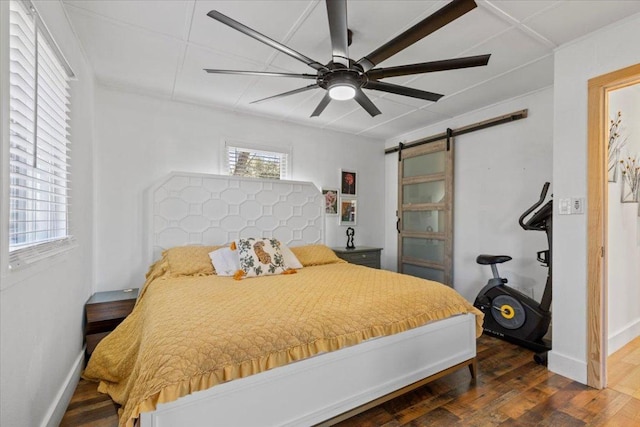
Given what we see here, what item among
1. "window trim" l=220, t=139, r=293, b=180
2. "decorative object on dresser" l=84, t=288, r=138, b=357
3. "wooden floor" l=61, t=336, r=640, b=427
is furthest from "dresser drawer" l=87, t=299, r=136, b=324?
"window trim" l=220, t=139, r=293, b=180

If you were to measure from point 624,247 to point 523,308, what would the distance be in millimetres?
1205

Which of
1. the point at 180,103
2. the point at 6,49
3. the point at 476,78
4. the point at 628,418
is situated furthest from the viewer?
the point at 180,103

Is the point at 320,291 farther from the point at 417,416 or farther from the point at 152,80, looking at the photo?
the point at 152,80

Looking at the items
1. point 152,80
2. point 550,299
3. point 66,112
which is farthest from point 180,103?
point 550,299

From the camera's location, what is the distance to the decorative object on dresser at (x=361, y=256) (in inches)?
164

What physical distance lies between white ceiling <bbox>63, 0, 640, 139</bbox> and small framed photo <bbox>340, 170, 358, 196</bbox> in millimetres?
1460

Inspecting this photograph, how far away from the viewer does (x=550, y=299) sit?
2723 millimetres

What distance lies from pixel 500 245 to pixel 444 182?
109 cm

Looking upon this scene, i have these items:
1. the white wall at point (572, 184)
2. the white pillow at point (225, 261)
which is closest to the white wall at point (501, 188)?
the white wall at point (572, 184)

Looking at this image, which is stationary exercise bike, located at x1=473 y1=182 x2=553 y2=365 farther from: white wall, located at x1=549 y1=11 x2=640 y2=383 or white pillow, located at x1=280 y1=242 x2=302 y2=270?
white pillow, located at x1=280 y1=242 x2=302 y2=270

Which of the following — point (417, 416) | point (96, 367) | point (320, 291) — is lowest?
point (417, 416)

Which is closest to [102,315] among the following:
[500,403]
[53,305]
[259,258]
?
[53,305]

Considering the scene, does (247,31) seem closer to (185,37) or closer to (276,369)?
(185,37)

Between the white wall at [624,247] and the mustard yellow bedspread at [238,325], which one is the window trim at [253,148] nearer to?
the mustard yellow bedspread at [238,325]
